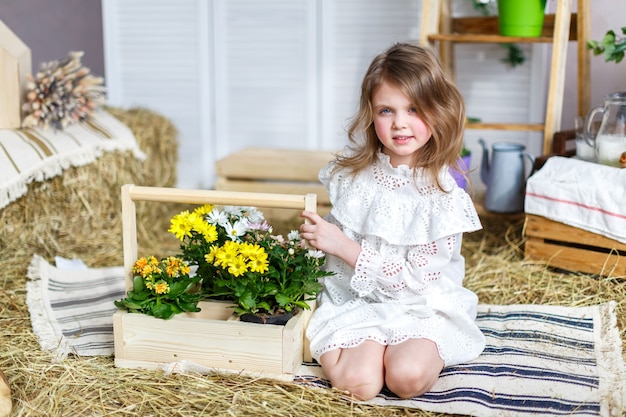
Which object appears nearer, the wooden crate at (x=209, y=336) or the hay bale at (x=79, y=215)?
the wooden crate at (x=209, y=336)

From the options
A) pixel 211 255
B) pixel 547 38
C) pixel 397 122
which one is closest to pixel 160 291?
pixel 211 255

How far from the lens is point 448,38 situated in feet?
8.28

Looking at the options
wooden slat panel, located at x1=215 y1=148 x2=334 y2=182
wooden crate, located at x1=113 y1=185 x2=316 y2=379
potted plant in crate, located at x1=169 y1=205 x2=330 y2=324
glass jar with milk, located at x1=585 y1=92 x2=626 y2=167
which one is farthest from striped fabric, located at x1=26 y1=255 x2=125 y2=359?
glass jar with milk, located at x1=585 y1=92 x2=626 y2=167

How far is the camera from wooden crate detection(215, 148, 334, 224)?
9.52 ft

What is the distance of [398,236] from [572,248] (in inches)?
29.5

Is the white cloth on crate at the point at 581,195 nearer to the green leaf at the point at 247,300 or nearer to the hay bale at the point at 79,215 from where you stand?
the green leaf at the point at 247,300

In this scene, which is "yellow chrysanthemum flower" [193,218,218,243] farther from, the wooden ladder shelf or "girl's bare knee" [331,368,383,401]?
the wooden ladder shelf

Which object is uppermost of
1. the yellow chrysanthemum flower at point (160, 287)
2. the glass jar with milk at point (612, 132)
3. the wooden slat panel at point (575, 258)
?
the glass jar with milk at point (612, 132)

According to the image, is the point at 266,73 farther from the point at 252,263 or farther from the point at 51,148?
the point at 252,263

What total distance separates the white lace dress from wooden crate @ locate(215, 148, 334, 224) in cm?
110

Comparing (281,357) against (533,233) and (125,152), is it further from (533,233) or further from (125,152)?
(125,152)

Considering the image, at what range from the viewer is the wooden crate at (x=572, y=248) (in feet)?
6.88

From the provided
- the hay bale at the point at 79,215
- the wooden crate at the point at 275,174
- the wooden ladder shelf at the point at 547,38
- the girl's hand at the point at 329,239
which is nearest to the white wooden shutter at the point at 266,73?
the wooden crate at the point at 275,174

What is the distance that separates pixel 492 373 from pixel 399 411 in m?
0.25
